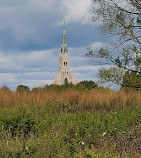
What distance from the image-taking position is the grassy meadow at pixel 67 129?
5.34 m

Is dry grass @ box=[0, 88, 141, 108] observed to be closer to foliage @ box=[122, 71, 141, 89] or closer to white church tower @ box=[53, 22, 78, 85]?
foliage @ box=[122, 71, 141, 89]

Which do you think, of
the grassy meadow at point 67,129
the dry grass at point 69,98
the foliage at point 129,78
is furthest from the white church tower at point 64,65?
the grassy meadow at point 67,129

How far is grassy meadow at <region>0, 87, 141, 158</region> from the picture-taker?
534 centimetres

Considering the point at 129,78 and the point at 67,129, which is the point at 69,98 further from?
the point at 67,129

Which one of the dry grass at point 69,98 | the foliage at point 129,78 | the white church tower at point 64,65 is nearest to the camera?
the dry grass at point 69,98

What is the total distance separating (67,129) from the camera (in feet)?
24.4

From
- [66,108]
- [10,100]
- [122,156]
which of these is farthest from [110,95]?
[122,156]

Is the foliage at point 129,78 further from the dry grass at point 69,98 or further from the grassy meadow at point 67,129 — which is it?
the grassy meadow at point 67,129

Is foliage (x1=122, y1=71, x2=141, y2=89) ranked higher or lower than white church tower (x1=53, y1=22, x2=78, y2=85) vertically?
lower

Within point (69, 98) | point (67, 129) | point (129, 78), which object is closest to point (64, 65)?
point (129, 78)

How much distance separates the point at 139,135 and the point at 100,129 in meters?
0.95

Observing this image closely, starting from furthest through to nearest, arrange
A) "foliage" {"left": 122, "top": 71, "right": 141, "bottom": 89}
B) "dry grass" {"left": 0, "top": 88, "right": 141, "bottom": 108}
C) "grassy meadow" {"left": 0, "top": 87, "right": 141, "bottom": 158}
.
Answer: "foliage" {"left": 122, "top": 71, "right": 141, "bottom": 89}
"dry grass" {"left": 0, "top": 88, "right": 141, "bottom": 108}
"grassy meadow" {"left": 0, "top": 87, "right": 141, "bottom": 158}

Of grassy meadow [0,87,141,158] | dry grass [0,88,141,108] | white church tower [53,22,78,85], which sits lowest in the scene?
grassy meadow [0,87,141,158]

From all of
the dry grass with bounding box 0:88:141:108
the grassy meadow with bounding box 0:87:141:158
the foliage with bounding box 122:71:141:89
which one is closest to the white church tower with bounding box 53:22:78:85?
the foliage with bounding box 122:71:141:89
